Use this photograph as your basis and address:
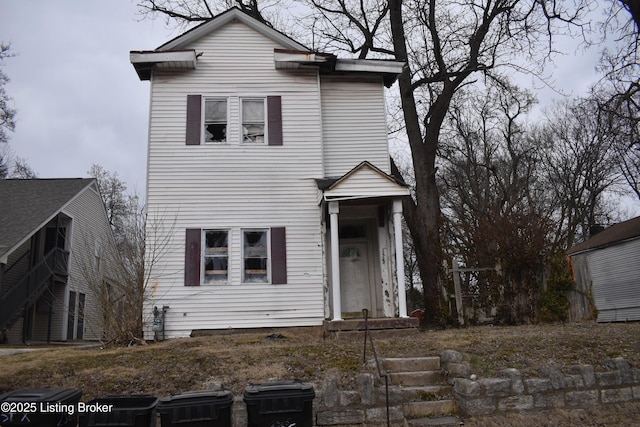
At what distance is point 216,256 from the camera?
12.8 meters

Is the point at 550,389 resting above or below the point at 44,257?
below

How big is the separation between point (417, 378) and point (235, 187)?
23.3 ft

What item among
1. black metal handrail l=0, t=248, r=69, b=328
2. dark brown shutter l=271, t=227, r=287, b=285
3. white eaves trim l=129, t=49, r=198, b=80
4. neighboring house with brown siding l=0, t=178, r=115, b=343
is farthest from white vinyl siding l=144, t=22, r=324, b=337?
black metal handrail l=0, t=248, r=69, b=328

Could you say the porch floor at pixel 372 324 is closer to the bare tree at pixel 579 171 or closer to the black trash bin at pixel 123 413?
the black trash bin at pixel 123 413

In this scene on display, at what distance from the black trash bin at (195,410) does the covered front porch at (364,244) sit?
697cm

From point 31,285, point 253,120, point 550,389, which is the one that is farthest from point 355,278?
point 31,285

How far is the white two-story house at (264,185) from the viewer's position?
40.9 ft

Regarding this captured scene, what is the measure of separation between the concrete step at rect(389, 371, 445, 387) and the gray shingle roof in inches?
575

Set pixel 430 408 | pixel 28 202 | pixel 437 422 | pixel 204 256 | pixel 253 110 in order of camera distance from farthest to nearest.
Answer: pixel 28 202
pixel 253 110
pixel 204 256
pixel 430 408
pixel 437 422

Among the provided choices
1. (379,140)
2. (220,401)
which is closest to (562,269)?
(379,140)

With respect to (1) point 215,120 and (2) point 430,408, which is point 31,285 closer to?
(1) point 215,120

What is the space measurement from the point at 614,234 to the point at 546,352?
15.9m

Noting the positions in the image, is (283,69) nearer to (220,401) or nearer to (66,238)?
(220,401)

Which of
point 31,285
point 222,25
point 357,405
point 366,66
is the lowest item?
point 357,405
